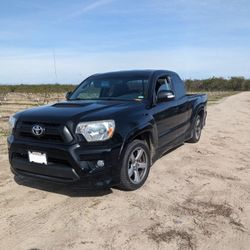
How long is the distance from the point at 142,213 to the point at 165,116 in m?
2.19

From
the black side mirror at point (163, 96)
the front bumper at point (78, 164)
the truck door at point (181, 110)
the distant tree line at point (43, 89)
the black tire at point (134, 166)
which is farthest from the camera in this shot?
the distant tree line at point (43, 89)

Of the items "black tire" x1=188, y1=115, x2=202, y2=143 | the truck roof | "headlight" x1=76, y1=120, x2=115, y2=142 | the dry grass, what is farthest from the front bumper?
"black tire" x1=188, y1=115, x2=202, y2=143

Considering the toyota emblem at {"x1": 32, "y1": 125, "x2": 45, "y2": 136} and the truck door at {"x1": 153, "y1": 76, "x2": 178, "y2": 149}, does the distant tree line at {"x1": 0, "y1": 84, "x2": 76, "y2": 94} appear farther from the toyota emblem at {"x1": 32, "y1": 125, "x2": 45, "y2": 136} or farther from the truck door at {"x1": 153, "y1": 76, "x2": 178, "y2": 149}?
the toyota emblem at {"x1": 32, "y1": 125, "x2": 45, "y2": 136}

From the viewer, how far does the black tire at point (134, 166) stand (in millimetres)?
4941

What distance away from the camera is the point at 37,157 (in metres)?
4.79

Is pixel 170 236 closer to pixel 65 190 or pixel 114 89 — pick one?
pixel 65 190

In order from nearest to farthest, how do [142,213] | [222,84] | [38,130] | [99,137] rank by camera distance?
[142,213] < [99,137] < [38,130] < [222,84]

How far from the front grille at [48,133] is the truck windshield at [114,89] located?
153 cm

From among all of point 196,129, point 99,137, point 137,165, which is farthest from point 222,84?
point 99,137

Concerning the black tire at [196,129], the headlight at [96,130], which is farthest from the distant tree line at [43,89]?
the headlight at [96,130]

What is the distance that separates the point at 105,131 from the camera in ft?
15.4

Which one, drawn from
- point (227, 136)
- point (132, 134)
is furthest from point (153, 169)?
point (227, 136)

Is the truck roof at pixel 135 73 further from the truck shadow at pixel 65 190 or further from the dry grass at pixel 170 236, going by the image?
the dry grass at pixel 170 236

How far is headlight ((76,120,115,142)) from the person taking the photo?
4.64m
